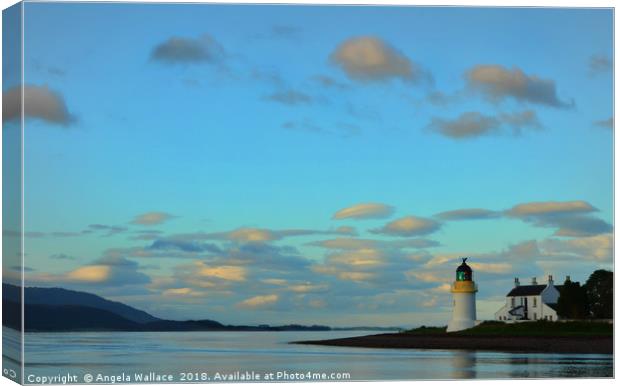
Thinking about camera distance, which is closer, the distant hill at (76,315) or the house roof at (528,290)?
the distant hill at (76,315)

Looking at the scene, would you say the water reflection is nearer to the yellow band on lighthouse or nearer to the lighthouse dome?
the yellow band on lighthouse

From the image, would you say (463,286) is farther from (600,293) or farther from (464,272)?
(600,293)

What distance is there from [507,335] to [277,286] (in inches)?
338

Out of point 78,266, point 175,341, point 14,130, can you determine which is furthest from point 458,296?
point 14,130

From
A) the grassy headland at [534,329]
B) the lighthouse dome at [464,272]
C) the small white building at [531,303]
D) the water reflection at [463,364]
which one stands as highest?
the lighthouse dome at [464,272]

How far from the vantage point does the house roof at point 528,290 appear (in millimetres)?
26030

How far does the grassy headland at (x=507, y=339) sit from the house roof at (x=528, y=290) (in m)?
1.15

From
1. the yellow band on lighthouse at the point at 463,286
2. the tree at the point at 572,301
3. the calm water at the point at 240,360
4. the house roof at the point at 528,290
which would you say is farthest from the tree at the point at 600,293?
the yellow band on lighthouse at the point at 463,286

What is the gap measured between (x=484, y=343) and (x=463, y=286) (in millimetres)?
4900

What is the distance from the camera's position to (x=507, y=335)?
1173 inches

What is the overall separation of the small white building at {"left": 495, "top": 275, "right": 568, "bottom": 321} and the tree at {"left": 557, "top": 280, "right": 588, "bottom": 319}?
0.54 ft

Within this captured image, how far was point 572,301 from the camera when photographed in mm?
27516

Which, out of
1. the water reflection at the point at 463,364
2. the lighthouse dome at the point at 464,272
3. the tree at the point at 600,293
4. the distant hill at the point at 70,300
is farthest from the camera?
the tree at the point at 600,293

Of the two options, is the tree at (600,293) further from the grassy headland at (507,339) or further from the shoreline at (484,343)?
the shoreline at (484,343)
